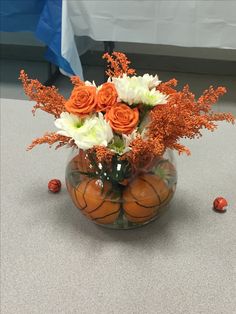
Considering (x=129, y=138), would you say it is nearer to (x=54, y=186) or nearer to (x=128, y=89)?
(x=128, y=89)

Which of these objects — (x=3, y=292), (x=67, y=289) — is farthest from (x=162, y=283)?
(x=3, y=292)

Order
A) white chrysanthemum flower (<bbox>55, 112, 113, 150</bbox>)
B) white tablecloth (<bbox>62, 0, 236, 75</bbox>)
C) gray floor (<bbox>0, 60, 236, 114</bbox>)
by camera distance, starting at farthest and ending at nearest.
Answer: gray floor (<bbox>0, 60, 236, 114</bbox>) < white tablecloth (<bbox>62, 0, 236, 75</bbox>) < white chrysanthemum flower (<bbox>55, 112, 113, 150</bbox>)

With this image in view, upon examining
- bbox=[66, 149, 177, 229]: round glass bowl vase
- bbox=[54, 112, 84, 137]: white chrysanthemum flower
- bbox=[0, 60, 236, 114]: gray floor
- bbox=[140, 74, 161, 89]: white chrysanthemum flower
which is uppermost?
bbox=[140, 74, 161, 89]: white chrysanthemum flower

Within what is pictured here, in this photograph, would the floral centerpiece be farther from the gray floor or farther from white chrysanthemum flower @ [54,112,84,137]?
the gray floor

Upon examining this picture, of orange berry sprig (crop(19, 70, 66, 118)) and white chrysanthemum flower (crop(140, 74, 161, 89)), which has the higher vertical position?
white chrysanthemum flower (crop(140, 74, 161, 89))

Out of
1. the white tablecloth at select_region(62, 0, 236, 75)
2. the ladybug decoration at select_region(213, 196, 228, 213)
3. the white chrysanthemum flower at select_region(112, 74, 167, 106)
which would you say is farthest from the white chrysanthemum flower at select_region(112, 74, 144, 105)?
the white tablecloth at select_region(62, 0, 236, 75)

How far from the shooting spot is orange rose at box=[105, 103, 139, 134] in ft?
1.81

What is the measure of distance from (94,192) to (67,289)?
16 cm

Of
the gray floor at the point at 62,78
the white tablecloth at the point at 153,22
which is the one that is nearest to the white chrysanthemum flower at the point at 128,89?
the white tablecloth at the point at 153,22

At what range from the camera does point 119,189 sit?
0.62 m

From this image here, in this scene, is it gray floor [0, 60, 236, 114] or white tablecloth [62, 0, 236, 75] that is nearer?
white tablecloth [62, 0, 236, 75]

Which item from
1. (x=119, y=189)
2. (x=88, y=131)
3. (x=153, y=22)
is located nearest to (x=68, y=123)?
(x=88, y=131)

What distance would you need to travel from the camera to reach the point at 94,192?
24.7 inches

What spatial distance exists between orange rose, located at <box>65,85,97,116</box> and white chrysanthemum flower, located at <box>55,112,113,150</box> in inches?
0.5
